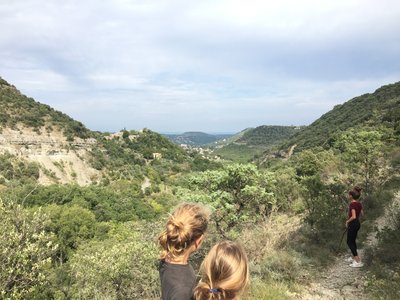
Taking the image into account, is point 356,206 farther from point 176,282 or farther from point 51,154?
point 51,154

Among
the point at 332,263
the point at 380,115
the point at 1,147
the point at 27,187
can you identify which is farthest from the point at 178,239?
the point at 1,147

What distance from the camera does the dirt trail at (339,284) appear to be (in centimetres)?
656

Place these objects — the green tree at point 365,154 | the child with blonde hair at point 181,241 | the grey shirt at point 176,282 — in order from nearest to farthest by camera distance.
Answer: the grey shirt at point 176,282
the child with blonde hair at point 181,241
the green tree at point 365,154

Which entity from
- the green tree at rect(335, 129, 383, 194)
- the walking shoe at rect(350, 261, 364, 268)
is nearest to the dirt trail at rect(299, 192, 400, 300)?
the walking shoe at rect(350, 261, 364, 268)

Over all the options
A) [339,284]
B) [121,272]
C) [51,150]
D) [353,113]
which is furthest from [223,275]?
[353,113]

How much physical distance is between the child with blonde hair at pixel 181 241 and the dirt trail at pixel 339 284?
502cm

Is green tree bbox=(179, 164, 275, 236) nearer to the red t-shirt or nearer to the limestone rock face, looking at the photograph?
the red t-shirt

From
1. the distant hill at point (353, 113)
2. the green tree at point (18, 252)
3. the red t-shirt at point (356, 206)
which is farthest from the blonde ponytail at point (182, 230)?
the distant hill at point (353, 113)

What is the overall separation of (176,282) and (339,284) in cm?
585

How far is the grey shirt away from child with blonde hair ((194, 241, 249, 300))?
19 cm

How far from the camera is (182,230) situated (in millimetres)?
2512

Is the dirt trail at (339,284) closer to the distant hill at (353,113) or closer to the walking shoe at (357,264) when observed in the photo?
the walking shoe at (357,264)

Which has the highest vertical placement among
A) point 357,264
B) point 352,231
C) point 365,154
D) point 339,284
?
point 365,154

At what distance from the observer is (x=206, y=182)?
10.7 meters
